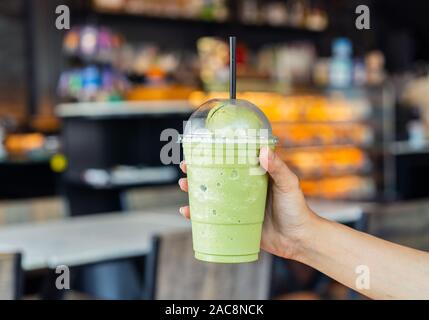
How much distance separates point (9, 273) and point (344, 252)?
1.48 metres

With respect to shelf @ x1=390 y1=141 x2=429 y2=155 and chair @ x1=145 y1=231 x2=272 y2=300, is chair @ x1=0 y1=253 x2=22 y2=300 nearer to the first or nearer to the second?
chair @ x1=145 y1=231 x2=272 y2=300

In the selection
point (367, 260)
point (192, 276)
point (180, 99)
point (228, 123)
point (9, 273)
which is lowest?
point (192, 276)

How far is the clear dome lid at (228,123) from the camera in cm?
111

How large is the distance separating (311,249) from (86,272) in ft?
9.11

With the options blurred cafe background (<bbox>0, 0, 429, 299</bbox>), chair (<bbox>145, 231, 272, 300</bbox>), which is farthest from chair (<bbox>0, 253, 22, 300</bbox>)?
blurred cafe background (<bbox>0, 0, 429, 299</bbox>)

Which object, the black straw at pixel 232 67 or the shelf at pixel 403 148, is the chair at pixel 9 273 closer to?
the black straw at pixel 232 67

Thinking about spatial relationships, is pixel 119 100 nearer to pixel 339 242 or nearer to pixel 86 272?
pixel 86 272

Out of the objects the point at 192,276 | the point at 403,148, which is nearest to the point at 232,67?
the point at 192,276

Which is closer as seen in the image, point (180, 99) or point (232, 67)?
point (232, 67)

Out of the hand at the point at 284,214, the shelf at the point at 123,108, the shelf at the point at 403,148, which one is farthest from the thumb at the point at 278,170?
the shelf at the point at 403,148

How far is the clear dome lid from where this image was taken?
111 centimetres

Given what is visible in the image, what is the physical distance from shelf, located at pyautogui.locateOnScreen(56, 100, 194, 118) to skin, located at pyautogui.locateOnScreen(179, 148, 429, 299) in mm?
5003

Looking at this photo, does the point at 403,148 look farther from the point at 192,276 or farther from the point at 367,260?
the point at 367,260

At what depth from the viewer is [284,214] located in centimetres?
128
